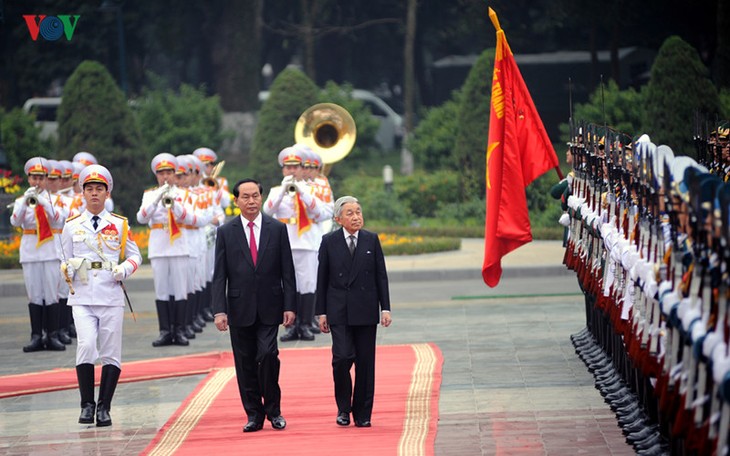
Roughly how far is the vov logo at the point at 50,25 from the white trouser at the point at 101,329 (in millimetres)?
4828

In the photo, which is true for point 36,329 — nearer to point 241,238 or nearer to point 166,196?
point 166,196

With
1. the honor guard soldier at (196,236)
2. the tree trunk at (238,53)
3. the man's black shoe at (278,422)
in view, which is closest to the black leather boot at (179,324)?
the honor guard soldier at (196,236)

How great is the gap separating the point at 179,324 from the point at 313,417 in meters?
5.25

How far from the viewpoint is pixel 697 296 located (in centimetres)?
776

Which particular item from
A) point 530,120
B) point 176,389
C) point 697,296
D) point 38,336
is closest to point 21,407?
point 176,389

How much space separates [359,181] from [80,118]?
6.35 metres

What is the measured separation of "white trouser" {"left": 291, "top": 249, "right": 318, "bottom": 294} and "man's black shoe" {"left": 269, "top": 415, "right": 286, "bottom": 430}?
224 inches

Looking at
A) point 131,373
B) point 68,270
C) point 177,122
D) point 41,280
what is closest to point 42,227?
point 41,280

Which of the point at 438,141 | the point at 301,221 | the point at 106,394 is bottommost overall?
the point at 106,394

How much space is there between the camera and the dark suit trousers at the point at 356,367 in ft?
34.7

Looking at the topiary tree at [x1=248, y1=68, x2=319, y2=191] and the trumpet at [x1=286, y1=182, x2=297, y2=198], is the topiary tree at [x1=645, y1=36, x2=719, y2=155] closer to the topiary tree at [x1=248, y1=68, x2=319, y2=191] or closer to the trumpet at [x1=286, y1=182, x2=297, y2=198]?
the topiary tree at [x1=248, y1=68, x2=319, y2=191]

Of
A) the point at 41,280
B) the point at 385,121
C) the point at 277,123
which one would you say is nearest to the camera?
the point at 41,280

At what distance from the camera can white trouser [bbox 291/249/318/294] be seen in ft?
53.5

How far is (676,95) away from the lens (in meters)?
28.0
